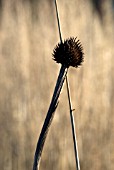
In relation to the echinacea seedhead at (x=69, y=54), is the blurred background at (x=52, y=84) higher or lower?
higher

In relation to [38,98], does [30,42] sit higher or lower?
higher

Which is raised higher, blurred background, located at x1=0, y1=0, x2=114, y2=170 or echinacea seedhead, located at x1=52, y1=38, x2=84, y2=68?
blurred background, located at x1=0, y1=0, x2=114, y2=170

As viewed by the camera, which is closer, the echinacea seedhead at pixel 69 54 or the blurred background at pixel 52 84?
the echinacea seedhead at pixel 69 54

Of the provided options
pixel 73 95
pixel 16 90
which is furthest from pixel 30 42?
pixel 73 95

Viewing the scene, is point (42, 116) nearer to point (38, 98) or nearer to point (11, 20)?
point (38, 98)

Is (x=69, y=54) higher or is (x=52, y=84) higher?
(x=52, y=84)

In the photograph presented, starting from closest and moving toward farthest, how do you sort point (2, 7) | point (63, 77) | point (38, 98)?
point (63, 77), point (2, 7), point (38, 98)

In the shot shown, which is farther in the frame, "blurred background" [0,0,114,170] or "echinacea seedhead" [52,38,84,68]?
"blurred background" [0,0,114,170]

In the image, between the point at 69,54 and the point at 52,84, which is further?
the point at 52,84
